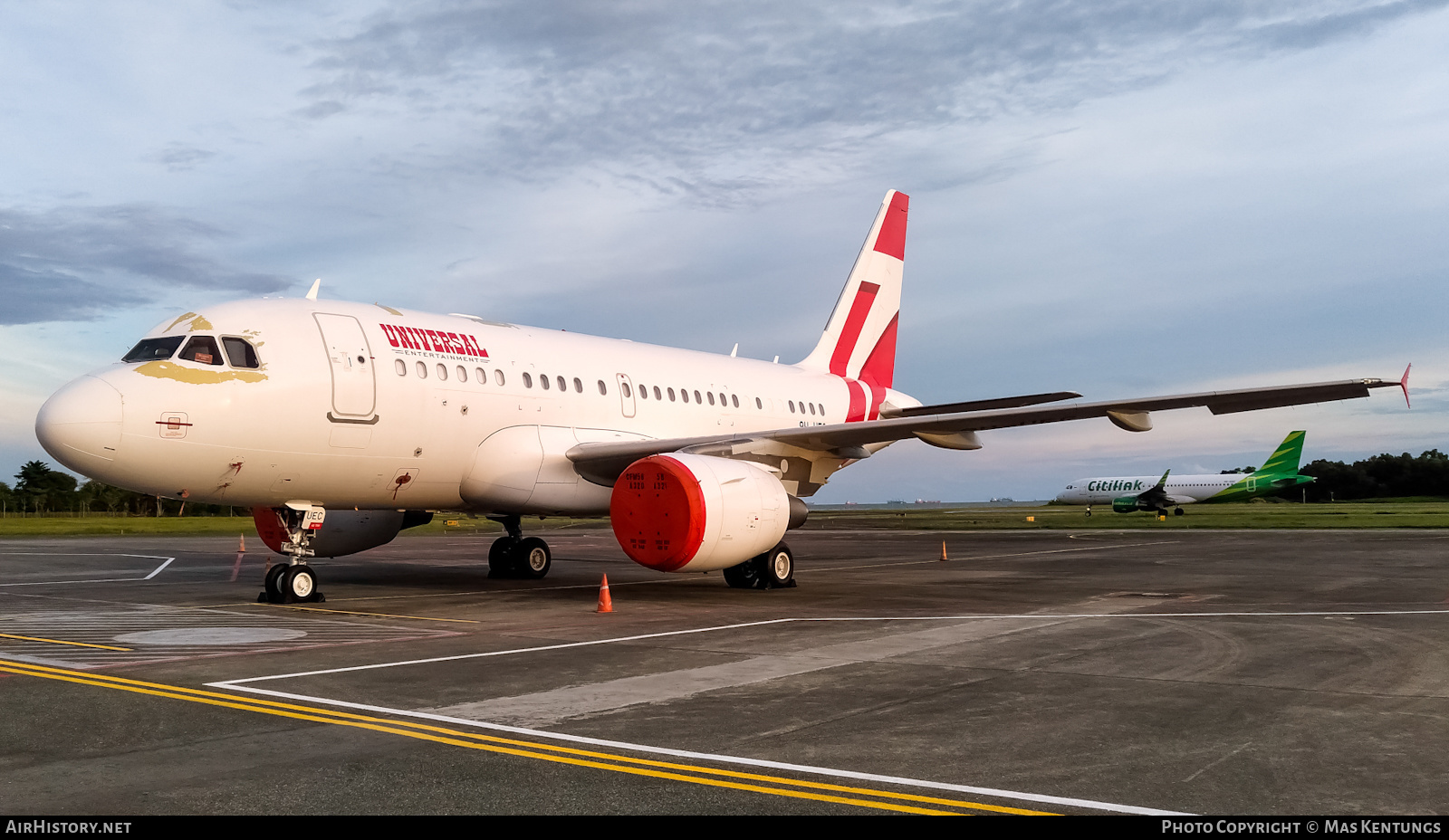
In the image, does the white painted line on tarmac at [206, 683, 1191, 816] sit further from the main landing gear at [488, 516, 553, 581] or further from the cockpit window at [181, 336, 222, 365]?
the main landing gear at [488, 516, 553, 581]

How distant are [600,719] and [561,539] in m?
34.2

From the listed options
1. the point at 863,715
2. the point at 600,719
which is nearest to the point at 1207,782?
the point at 863,715

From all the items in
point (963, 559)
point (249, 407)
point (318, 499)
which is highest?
point (249, 407)

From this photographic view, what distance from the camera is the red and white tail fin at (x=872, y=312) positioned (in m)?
25.8

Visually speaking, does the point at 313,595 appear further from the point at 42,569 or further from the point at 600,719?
the point at 42,569

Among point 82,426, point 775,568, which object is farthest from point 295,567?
point 775,568

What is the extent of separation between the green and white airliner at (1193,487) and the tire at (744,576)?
54348mm

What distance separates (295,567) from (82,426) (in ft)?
11.3

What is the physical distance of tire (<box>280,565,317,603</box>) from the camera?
14500 millimetres

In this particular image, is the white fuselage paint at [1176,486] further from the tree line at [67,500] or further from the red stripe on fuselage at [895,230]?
the tree line at [67,500]

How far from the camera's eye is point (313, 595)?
1479 centimetres

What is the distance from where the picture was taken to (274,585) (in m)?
14.6
